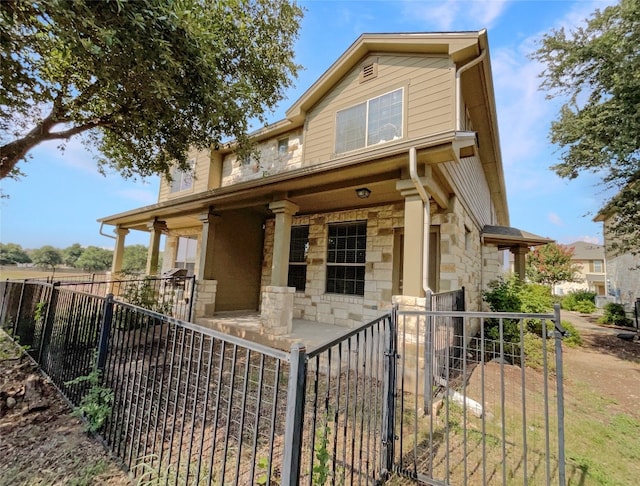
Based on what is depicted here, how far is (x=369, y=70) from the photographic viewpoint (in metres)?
6.93

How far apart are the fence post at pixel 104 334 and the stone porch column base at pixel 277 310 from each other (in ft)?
8.91

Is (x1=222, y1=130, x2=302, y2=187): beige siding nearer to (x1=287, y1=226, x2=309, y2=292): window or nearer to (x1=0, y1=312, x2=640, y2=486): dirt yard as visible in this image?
(x1=287, y1=226, x2=309, y2=292): window

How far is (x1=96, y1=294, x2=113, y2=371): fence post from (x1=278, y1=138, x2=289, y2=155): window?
6.60m

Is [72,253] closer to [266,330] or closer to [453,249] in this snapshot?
[266,330]

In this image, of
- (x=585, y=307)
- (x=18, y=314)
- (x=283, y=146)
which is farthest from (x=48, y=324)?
(x=585, y=307)

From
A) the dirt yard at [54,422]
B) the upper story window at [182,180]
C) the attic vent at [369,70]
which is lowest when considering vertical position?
the dirt yard at [54,422]

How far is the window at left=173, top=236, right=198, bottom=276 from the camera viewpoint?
36.1ft

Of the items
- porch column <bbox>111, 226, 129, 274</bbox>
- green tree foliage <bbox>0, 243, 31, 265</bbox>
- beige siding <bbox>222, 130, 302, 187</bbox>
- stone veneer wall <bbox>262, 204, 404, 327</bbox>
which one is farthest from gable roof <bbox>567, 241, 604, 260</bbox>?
green tree foliage <bbox>0, 243, 31, 265</bbox>

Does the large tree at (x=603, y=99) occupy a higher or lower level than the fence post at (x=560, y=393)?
higher

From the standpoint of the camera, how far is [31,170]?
5438mm

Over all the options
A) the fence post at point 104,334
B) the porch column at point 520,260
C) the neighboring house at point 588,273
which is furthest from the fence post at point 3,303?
the neighboring house at point 588,273

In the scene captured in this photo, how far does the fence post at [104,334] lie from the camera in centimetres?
307

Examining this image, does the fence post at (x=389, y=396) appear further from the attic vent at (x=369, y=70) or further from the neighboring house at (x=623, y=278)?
the neighboring house at (x=623, y=278)

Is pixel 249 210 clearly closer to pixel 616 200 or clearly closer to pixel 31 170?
pixel 31 170
